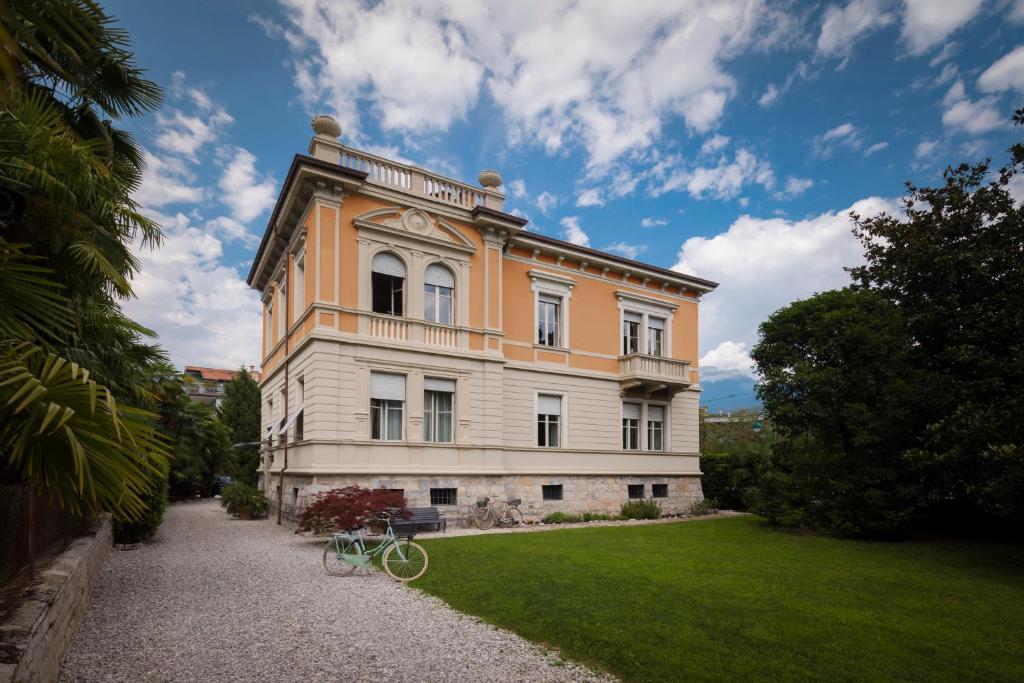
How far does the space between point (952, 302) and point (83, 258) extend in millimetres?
15267

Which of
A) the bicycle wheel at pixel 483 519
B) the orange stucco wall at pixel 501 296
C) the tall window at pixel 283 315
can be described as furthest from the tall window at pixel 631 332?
the tall window at pixel 283 315

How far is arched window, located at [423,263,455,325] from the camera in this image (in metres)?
17.3

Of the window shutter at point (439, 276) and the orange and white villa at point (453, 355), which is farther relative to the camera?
the window shutter at point (439, 276)

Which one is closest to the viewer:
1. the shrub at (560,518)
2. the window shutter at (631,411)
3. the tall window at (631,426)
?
the shrub at (560,518)

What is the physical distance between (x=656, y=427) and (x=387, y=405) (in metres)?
10.9

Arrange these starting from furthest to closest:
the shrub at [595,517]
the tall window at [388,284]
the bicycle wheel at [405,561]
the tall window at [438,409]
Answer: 1. the shrub at [595,517]
2. the tall window at [438,409]
3. the tall window at [388,284]
4. the bicycle wheel at [405,561]

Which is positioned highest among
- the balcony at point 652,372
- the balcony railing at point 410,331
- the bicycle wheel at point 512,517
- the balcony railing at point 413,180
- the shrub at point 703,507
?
the balcony railing at point 413,180

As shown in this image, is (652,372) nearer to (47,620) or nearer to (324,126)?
(324,126)

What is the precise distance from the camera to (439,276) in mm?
17453

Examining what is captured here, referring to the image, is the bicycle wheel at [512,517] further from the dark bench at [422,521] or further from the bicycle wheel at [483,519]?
the dark bench at [422,521]

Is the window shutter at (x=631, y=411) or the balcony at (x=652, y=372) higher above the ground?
the balcony at (x=652, y=372)

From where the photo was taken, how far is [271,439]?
1748cm

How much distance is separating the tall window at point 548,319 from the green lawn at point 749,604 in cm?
813

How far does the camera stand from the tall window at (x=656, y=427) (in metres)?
22.1
